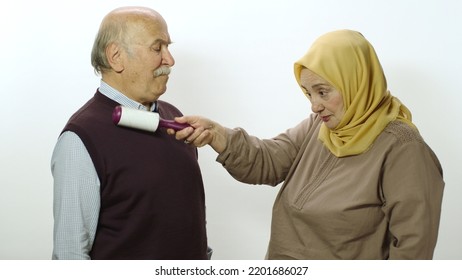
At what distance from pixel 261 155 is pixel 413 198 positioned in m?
0.54

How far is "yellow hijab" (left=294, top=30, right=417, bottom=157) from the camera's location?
1.79 meters

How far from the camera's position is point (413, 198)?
1.66 m

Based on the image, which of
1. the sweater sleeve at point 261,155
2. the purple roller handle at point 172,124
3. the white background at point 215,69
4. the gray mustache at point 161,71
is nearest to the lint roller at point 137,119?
the purple roller handle at point 172,124

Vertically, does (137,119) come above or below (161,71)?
below

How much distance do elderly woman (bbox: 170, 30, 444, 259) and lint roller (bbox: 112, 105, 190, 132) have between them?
0.09 m

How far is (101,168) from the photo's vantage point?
1.69 metres

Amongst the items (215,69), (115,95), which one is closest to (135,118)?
(115,95)

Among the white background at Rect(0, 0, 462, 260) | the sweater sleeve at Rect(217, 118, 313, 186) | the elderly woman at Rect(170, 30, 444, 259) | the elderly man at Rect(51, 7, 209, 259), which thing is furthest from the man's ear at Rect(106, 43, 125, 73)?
the white background at Rect(0, 0, 462, 260)

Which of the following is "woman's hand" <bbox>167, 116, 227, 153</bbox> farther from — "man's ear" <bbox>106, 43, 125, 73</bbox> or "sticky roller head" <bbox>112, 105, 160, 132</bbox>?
"man's ear" <bbox>106, 43, 125, 73</bbox>

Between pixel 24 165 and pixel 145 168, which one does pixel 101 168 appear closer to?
pixel 145 168

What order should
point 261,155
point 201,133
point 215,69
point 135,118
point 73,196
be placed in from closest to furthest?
point 73,196 → point 135,118 → point 201,133 → point 261,155 → point 215,69

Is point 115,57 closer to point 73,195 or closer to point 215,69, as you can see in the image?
point 73,195
